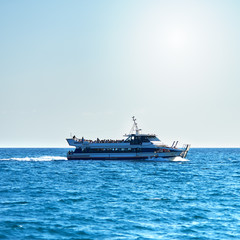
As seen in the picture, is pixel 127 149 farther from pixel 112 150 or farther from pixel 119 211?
pixel 119 211

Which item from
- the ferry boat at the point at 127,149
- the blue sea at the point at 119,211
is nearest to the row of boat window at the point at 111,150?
the ferry boat at the point at 127,149

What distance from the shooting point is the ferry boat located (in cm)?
8488

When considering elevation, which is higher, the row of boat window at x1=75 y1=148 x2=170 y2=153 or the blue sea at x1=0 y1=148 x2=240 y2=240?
the row of boat window at x1=75 y1=148 x2=170 y2=153

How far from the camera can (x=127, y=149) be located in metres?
85.8

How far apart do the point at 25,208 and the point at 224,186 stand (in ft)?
77.0

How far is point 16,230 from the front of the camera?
22875mm

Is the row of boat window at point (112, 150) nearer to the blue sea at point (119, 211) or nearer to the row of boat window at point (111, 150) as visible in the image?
the row of boat window at point (111, 150)

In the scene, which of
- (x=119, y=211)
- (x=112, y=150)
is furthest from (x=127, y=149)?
(x=119, y=211)

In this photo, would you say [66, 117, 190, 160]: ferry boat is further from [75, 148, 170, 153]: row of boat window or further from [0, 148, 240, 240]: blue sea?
[0, 148, 240, 240]: blue sea

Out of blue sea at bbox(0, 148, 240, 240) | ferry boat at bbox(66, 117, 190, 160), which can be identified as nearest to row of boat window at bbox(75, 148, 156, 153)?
ferry boat at bbox(66, 117, 190, 160)

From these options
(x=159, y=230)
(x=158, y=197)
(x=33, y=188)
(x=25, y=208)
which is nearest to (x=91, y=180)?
(x=33, y=188)

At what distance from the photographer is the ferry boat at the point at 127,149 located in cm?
8488

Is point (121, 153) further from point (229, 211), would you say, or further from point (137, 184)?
point (229, 211)

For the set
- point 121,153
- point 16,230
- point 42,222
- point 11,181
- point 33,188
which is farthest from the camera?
point 121,153
